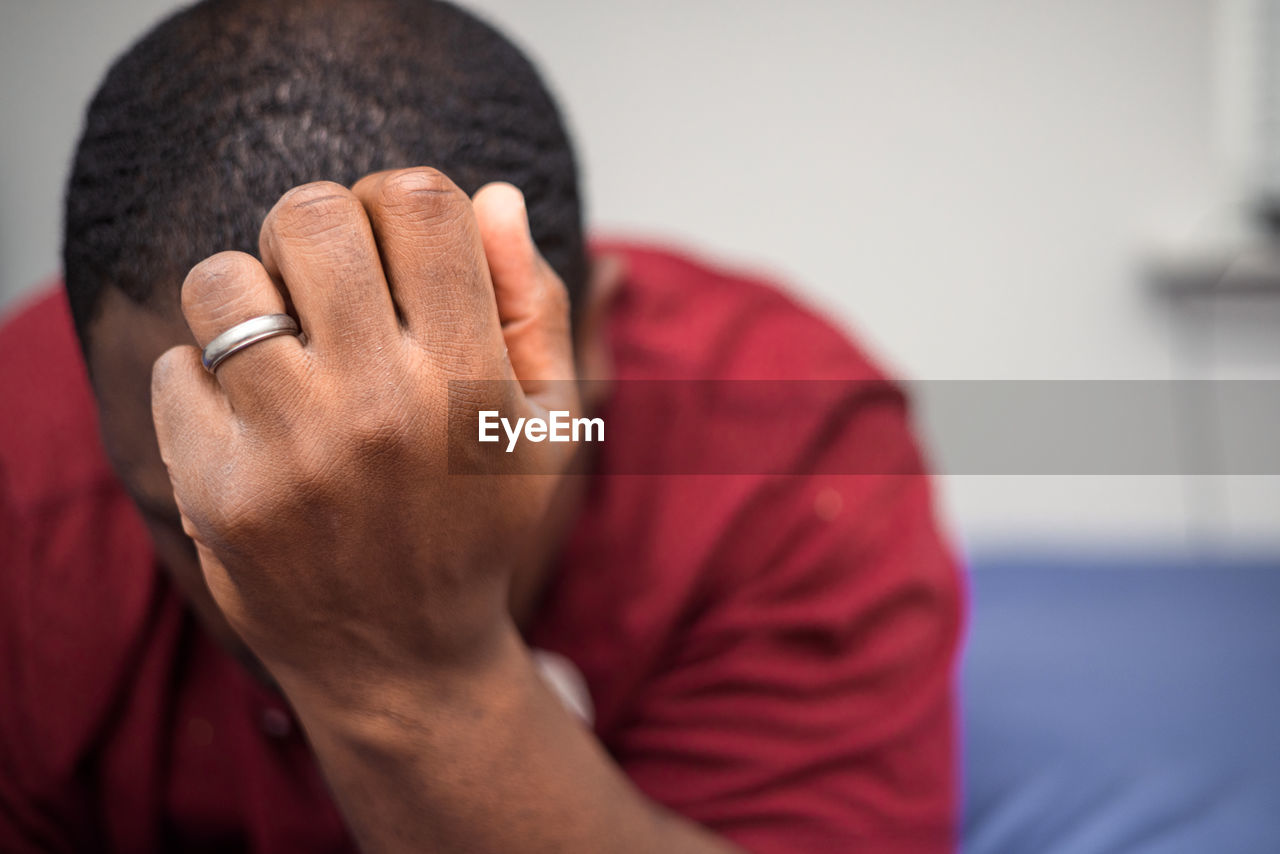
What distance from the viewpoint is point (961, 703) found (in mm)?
990

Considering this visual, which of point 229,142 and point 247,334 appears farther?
point 229,142

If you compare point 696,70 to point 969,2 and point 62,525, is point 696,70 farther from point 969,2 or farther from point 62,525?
point 62,525

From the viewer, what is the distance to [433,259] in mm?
364

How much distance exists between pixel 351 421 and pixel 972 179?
1.62 m

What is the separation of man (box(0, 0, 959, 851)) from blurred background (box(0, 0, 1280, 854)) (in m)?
0.99

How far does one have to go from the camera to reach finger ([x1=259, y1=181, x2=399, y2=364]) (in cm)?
36

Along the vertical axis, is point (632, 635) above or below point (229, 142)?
below

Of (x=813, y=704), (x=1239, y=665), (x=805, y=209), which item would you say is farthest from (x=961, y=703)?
(x=805, y=209)

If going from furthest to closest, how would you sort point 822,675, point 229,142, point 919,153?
point 919,153
point 822,675
point 229,142

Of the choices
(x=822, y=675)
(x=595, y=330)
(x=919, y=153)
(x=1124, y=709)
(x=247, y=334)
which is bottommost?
(x=1124, y=709)

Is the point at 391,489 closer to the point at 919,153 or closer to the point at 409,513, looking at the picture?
the point at 409,513

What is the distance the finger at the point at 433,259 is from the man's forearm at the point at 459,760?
15 cm

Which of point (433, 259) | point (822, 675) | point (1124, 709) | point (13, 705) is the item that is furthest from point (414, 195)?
point (1124, 709)

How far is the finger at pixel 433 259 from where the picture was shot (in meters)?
0.36
